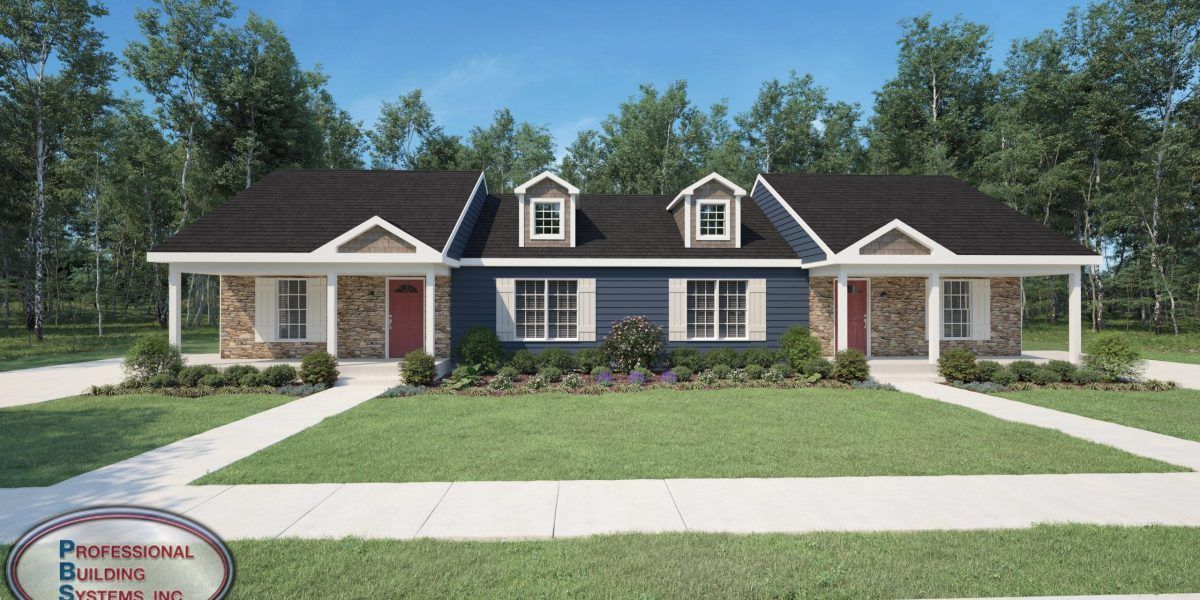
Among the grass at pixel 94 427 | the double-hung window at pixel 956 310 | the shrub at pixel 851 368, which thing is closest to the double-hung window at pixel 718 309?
the shrub at pixel 851 368

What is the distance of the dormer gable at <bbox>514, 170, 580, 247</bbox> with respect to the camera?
1655cm

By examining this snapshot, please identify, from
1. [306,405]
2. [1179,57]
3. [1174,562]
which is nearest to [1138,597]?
[1174,562]

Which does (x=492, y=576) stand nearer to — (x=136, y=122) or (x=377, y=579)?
(x=377, y=579)

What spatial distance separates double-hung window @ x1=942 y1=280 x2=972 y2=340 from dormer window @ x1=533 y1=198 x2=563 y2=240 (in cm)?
1188

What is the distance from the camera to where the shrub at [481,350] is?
46.9 ft

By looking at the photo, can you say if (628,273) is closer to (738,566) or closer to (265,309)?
(265,309)

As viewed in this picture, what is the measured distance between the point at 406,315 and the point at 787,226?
11700mm

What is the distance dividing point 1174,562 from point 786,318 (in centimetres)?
1232

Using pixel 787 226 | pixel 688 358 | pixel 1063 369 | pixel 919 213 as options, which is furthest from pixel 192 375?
pixel 1063 369

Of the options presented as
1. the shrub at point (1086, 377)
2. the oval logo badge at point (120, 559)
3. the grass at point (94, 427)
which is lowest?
the grass at point (94, 427)

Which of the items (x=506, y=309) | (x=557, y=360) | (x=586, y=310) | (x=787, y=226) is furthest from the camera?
(x=787, y=226)

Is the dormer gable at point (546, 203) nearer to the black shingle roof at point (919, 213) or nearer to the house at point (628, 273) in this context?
the house at point (628, 273)

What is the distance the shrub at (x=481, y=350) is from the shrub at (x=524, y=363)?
1.58 ft

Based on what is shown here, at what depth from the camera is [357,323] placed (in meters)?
16.4
